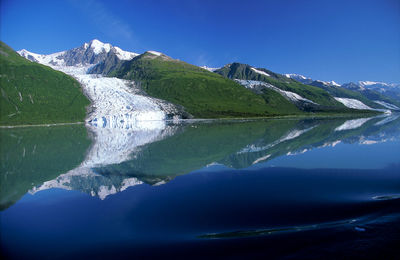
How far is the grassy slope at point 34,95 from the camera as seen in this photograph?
99206 millimetres

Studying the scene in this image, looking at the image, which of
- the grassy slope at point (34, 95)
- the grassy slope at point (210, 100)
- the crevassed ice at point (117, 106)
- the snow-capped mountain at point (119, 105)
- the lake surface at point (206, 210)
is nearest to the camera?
the lake surface at point (206, 210)

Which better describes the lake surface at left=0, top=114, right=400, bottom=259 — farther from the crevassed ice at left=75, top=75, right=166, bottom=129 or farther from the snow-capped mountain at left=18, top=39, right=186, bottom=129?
the snow-capped mountain at left=18, top=39, right=186, bottom=129

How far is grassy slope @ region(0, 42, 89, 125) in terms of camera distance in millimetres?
99206

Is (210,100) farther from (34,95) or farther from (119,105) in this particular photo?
(34,95)

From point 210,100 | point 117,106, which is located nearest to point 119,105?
point 117,106

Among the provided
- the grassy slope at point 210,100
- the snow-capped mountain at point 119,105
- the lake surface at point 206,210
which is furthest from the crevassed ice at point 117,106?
the lake surface at point 206,210

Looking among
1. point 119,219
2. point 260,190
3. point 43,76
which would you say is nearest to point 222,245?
point 119,219

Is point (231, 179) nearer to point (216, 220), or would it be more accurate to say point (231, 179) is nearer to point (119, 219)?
point (216, 220)

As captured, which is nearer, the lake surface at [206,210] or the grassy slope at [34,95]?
the lake surface at [206,210]

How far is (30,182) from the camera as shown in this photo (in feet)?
54.6

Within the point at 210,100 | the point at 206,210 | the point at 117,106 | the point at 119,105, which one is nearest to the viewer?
the point at 206,210

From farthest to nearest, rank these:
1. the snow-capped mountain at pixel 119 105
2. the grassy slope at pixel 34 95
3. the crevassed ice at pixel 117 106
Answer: the snow-capped mountain at pixel 119 105 → the crevassed ice at pixel 117 106 → the grassy slope at pixel 34 95

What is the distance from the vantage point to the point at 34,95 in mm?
115688

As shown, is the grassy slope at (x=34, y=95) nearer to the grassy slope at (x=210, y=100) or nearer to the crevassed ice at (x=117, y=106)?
the crevassed ice at (x=117, y=106)
